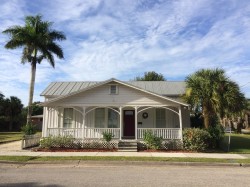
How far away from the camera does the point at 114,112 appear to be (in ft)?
67.8

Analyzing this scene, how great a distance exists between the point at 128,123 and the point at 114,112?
4.95ft

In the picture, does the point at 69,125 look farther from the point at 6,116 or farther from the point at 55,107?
the point at 6,116

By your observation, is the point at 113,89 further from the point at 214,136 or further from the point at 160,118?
the point at 214,136

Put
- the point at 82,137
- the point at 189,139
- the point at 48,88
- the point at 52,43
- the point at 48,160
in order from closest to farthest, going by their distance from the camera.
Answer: the point at 48,160 < the point at 189,139 < the point at 82,137 < the point at 48,88 < the point at 52,43

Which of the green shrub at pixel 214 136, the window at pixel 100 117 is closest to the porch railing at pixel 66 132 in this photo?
the window at pixel 100 117

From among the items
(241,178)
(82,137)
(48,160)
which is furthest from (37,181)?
(82,137)

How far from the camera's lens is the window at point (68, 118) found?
20594 mm

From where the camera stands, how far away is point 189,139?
17.2 m

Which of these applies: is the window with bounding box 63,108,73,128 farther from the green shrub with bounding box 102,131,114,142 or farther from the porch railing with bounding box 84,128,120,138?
the green shrub with bounding box 102,131,114,142

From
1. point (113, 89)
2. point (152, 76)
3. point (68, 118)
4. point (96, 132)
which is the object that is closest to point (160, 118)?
point (113, 89)

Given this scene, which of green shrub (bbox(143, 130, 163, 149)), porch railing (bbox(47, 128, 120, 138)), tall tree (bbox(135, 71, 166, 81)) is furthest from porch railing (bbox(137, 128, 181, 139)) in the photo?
tall tree (bbox(135, 71, 166, 81))

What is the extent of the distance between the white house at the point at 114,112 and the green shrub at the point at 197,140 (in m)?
0.81

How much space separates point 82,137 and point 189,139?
301 inches

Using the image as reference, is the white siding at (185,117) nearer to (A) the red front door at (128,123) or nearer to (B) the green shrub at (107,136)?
(A) the red front door at (128,123)
